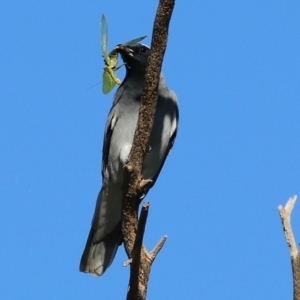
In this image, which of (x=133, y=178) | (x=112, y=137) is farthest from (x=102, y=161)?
(x=133, y=178)

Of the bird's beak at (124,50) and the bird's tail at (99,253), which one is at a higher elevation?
the bird's beak at (124,50)

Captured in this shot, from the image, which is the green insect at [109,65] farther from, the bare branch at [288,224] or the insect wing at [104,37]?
the bare branch at [288,224]

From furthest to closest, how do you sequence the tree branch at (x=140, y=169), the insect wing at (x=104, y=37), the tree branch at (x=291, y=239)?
1. the insect wing at (x=104, y=37)
2. the tree branch at (x=140, y=169)
3. the tree branch at (x=291, y=239)

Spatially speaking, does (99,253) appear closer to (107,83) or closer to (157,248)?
(107,83)

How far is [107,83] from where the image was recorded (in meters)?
8.34

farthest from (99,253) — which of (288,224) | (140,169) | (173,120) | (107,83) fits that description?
(288,224)

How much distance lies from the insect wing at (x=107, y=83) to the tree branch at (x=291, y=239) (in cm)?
351

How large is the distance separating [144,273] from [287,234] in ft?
4.11

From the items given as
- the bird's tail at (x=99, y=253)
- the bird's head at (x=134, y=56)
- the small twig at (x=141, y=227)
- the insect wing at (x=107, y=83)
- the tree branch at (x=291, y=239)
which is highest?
the bird's head at (x=134, y=56)

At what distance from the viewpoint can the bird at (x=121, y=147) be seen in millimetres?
8117

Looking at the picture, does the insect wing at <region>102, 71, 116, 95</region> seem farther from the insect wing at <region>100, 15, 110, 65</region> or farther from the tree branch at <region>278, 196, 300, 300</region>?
the tree branch at <region>278, 196, 300, 300</region>

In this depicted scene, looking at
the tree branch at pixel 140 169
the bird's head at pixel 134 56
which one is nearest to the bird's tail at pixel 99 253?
the bird's head at pixel 134 56

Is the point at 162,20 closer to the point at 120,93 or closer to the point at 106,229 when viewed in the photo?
the point at 120,93

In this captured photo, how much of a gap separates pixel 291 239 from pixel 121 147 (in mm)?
3473
